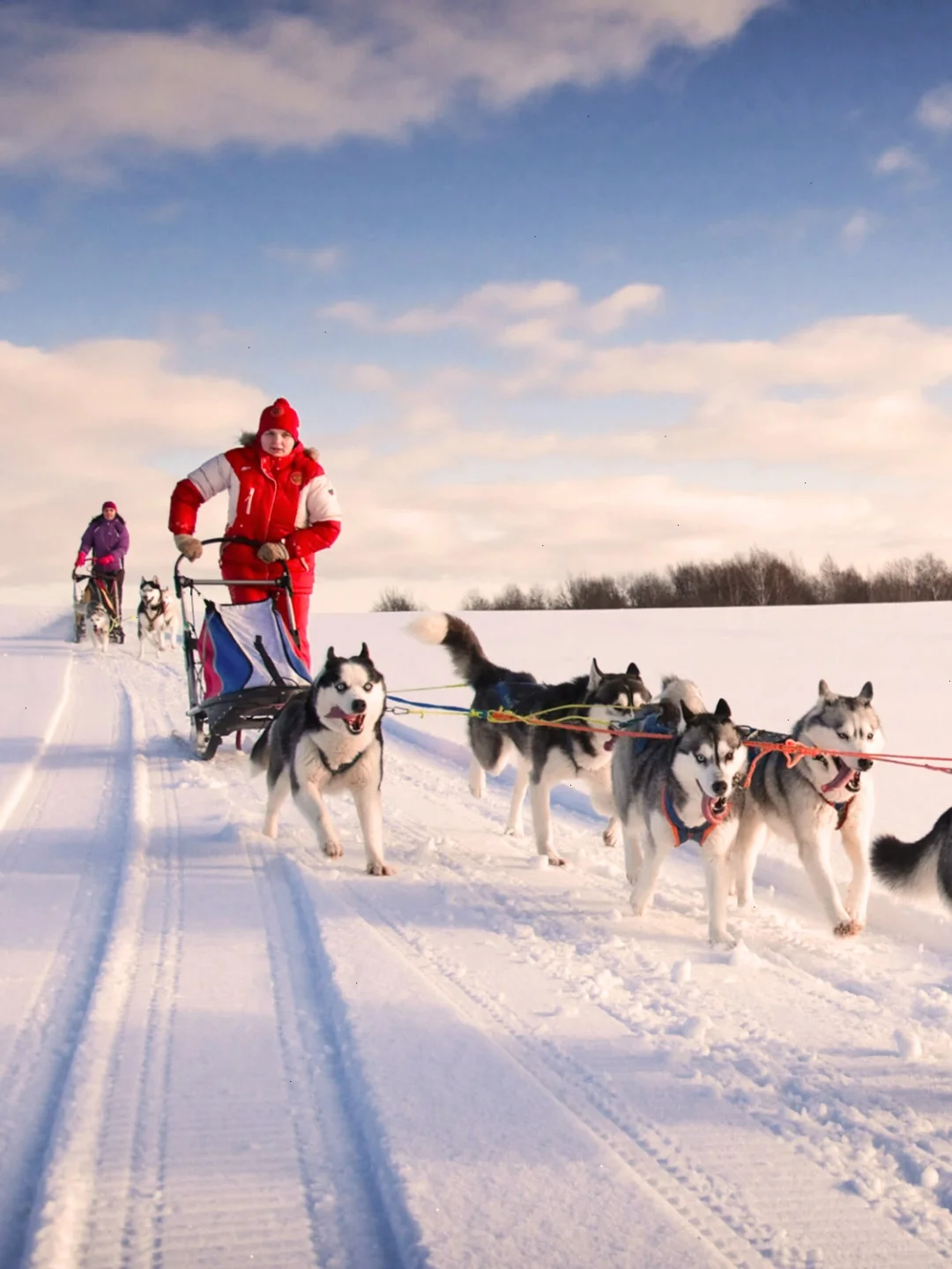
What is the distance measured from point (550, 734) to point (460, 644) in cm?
137

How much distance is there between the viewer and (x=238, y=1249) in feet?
5.90

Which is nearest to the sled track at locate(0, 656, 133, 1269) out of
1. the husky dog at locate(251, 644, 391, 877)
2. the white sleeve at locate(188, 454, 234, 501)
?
the husky dog at locate(251, 644, 391, 877)

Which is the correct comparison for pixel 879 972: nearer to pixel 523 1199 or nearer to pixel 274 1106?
pixel 523 1199

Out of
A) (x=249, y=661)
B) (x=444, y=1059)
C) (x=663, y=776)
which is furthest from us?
(x=249, y=661)

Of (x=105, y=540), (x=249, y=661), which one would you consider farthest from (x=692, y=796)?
(x=105, y=540)

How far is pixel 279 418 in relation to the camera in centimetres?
638

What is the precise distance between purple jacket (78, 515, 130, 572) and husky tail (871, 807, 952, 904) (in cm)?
1461

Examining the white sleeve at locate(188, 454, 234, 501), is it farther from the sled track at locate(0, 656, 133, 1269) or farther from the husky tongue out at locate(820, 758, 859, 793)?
the husky tongue out at locate(820, 758, 859, 793)

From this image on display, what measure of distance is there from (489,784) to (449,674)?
17.8 feet

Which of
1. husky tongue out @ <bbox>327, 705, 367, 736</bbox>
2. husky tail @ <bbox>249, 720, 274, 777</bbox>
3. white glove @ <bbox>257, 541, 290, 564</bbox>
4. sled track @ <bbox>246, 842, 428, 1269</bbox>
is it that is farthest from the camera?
white glove @ <bbox>257, 541, 290, 564</bbox>

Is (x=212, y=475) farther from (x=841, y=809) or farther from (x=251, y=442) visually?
(x=841, y=809)

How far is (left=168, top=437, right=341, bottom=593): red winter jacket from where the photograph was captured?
6398mm

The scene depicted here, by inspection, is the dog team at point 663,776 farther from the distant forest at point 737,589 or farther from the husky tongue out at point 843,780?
the distant forest at point 737,589

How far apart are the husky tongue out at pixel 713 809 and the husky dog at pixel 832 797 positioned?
0.37m
